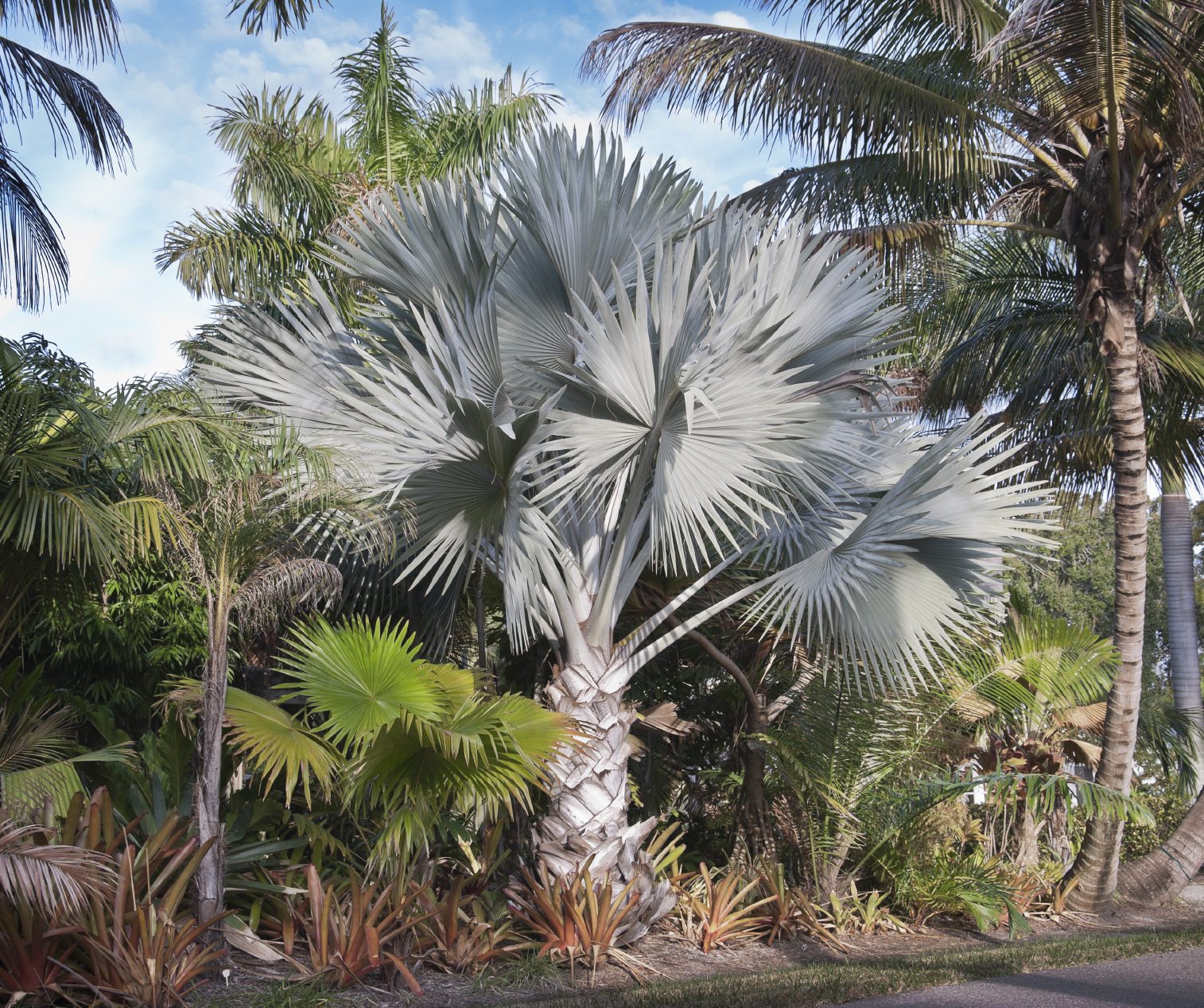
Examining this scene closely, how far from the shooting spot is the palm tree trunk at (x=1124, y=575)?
381 inches

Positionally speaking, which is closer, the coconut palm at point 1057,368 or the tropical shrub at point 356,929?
the tropical shrub at point 356,929

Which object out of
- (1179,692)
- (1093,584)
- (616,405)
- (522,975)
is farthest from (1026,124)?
(1093,584)

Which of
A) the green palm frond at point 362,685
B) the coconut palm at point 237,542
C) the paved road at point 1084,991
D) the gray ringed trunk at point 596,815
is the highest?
the coconut palm at point 237,542

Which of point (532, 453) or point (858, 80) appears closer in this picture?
point (532, 453)

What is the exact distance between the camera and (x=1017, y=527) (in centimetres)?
775

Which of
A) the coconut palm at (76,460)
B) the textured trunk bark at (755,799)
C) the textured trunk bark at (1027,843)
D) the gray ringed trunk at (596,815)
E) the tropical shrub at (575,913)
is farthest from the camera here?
the textured trunk bark at (1027,843)

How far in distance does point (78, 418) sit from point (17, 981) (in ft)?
9.63

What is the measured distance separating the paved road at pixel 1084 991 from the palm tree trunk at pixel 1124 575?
283cm

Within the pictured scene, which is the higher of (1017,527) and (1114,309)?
(1114,309)

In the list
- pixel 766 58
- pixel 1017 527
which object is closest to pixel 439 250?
pixel 766 58

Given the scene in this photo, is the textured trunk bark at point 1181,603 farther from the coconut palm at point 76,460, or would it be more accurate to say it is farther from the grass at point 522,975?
the coconut palm at point 76,460

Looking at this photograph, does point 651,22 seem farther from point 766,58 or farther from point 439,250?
point 439,250

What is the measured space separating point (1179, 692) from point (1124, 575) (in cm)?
410

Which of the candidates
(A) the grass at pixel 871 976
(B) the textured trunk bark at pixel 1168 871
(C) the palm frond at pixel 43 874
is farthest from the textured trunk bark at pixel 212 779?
(B) the textured trunk bark at pixel 1168 871
